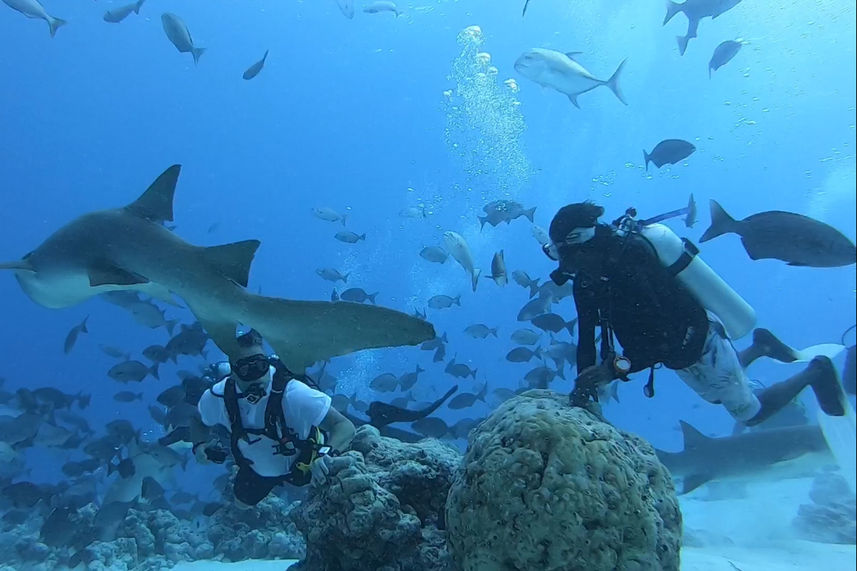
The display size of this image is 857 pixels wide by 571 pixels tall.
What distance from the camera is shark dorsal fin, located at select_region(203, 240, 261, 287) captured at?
10.6 feet

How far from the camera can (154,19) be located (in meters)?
52.6

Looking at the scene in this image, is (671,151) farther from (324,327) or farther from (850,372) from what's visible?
(850,372)

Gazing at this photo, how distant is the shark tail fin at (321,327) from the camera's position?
274cm

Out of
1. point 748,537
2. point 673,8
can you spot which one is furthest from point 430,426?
point 673,8

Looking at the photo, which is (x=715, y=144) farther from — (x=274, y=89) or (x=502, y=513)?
(x=502, y=513)

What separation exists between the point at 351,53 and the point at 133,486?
208ft

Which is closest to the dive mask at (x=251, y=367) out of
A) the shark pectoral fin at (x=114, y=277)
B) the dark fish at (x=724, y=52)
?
the shark pectoral fin at (x=114, y=277)

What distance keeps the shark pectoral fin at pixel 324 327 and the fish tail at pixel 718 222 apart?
3519 millimetres

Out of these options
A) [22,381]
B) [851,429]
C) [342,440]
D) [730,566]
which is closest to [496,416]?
[342,440]

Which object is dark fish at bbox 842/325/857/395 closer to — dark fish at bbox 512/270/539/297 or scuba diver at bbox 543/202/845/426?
scuba diver at bbox 543/202/845/426

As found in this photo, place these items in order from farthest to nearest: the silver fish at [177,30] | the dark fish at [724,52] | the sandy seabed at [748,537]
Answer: the silver fish at [177,30]
the dark fish at [724,52]
the sandy seabed at [748,537]

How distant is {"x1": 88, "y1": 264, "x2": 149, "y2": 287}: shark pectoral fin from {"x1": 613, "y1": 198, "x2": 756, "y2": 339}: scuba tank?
3.49 meters

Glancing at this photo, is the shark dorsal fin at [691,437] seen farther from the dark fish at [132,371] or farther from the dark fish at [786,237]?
the dark fish at [132,371]

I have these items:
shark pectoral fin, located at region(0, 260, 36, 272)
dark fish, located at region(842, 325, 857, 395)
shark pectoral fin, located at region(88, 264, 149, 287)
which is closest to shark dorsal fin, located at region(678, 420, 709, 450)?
dark fish, located at region(842, 325, 857, 395)
